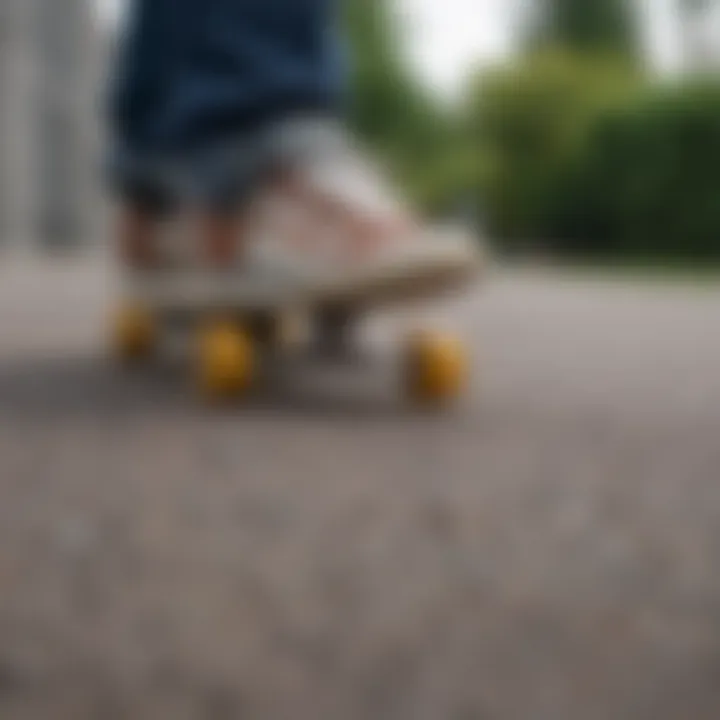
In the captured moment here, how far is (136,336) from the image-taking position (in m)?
1.38

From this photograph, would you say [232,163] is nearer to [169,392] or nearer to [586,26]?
[169,392]

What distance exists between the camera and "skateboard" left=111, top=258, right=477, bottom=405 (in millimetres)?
1117

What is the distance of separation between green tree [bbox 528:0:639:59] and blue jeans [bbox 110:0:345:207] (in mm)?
11322

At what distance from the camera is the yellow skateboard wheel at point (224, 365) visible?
1.11 m

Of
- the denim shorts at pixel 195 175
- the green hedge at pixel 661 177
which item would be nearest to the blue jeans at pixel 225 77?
the denim shorts at pixel 195 175

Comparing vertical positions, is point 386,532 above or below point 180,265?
below

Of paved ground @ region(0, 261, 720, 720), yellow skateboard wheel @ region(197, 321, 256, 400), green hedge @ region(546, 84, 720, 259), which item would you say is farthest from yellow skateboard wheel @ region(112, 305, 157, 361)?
green hedge @ region(546, 84, 720, 259)

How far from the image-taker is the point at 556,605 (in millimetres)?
618

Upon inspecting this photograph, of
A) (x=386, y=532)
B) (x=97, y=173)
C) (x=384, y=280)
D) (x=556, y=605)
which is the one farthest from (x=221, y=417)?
(x=97, y=173)

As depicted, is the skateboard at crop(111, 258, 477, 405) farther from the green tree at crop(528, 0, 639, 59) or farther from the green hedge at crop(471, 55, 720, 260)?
the green tree at crop(528, 0, 639, 59)

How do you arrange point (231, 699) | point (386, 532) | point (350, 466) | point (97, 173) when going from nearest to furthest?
point (231, 699) → point (386, 532) → point (350, 466) → point (97, 173)

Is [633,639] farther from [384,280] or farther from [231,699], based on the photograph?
[384,280]

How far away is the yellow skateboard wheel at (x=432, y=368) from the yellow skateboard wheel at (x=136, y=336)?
11.3 inches

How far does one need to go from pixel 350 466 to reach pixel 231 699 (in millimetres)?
386
